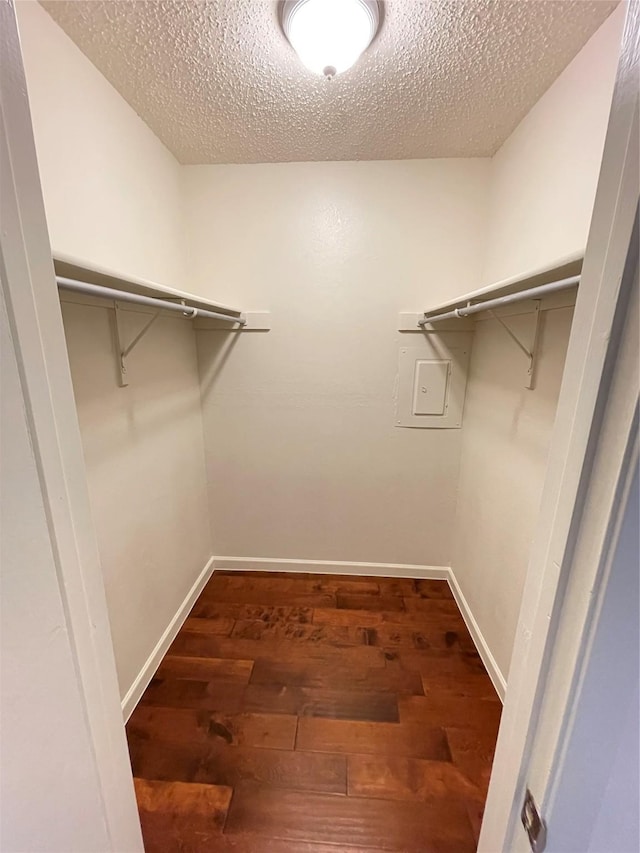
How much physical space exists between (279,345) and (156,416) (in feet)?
2.60

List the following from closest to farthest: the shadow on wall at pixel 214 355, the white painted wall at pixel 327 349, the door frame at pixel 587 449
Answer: the door frame at pixel 587 449, the white painted wall at pixel 327 349, the shadow on wall at pixel 214 355

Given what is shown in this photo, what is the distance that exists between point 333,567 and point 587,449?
7.02ft

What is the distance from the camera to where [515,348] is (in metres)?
1.51

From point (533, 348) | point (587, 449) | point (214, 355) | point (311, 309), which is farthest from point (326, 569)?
point (587, 449)

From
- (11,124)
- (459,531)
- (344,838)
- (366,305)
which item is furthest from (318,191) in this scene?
(344,838)

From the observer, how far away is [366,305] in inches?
77.3

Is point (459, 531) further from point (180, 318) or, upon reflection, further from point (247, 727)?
point (180, 318)

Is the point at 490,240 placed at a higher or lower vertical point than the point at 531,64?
lower

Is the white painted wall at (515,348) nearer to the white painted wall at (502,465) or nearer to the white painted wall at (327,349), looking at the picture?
the white painted wall at (502,465)

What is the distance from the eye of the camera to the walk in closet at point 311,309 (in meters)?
1.10

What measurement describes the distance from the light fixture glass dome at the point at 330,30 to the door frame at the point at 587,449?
3.28 feet

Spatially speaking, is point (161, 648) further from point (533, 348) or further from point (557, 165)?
point (557, 165)

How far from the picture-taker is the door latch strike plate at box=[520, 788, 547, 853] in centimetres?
45

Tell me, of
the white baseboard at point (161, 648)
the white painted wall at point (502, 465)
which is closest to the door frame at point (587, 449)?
the white painted wall at point (502, 465)
